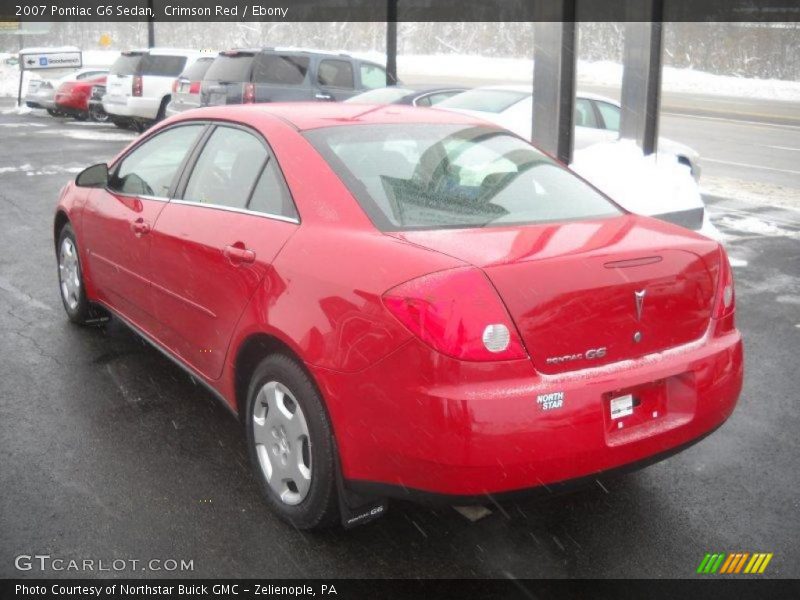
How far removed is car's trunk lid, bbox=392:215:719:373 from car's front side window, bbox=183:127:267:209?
1010 millimetres

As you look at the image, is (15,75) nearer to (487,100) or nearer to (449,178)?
(487,100)

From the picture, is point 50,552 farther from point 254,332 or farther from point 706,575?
point 706,575

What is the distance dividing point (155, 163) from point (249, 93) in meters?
10.6

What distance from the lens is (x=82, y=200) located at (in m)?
5.40

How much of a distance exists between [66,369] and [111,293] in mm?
517

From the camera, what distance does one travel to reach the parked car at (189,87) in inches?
637

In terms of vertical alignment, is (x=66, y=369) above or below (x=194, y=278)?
below


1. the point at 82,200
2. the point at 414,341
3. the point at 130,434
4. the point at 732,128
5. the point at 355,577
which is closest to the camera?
the point at 414,341

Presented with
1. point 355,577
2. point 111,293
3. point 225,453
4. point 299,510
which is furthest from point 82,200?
point 355,577

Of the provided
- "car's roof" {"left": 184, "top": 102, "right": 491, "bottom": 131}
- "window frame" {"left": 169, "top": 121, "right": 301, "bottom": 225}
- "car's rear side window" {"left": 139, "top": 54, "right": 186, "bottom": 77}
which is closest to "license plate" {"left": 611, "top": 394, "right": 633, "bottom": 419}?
"window frame" {"left": 169, "top": 121, "right": 301, "bottom": 225}

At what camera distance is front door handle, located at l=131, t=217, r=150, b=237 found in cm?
443

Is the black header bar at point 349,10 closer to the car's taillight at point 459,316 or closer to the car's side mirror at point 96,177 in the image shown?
the car's side mirror at point 96,177

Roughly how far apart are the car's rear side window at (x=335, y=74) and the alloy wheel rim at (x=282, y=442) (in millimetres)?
12926

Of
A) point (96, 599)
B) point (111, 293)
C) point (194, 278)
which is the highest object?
point (194, 278)
